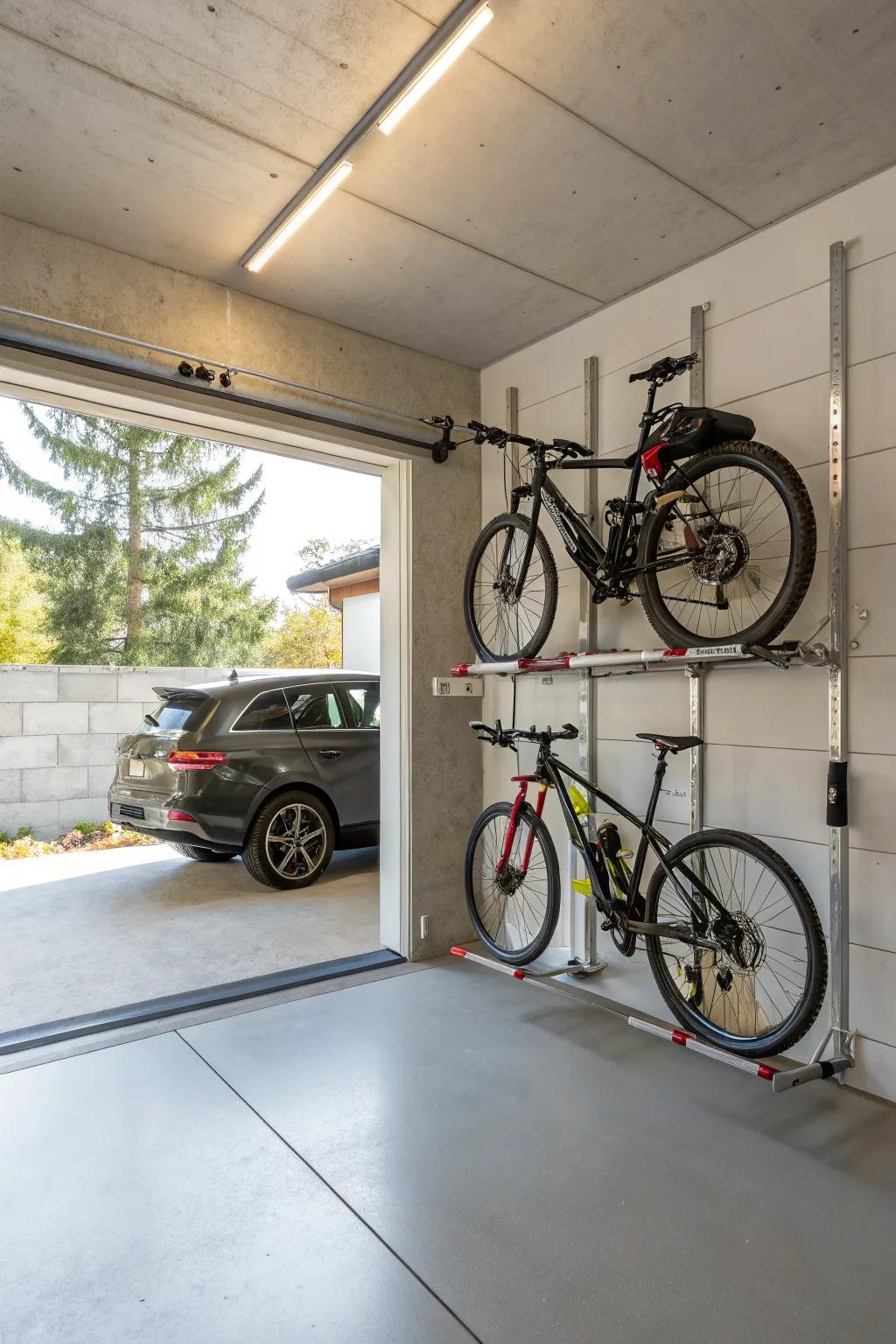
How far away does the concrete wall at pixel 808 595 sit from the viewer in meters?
2.44

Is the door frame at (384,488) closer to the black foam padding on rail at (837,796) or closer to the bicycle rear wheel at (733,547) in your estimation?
the bicycle rear wheel at (733,547)

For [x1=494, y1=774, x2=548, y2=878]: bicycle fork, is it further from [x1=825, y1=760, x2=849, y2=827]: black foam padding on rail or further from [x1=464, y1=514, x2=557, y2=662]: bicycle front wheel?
[x1=825, y1=760, x2=849, y2=827]: black foam padding on rail

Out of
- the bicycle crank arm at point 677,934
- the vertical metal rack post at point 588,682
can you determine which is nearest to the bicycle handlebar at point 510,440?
the vertical metal rack post at point 588,682

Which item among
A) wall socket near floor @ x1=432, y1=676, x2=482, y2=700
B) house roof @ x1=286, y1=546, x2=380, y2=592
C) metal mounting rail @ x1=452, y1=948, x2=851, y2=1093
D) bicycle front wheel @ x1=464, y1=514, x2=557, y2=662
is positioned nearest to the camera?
metal mounting rail @ x1=452, y1=948, x2=851, y2=1093

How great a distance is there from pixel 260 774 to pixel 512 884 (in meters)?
2.30

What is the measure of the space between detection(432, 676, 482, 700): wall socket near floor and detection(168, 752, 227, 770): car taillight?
1.94 meters

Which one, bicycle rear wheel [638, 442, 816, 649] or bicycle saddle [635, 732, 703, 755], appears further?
bicycle saddle [635, 732, 703, 755]

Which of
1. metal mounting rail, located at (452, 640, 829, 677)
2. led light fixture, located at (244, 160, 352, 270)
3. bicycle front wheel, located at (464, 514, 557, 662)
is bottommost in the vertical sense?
metal mounting rail, located at (452, 640, 829, 677)

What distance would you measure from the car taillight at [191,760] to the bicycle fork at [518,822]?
237cm

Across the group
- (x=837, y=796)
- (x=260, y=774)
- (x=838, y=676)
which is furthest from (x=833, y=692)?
(x=260, y=774)

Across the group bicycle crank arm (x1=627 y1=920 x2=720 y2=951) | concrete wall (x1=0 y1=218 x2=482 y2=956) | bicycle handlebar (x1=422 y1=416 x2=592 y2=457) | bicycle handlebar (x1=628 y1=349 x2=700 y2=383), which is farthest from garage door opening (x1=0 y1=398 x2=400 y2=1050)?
bicycle handlebar (x1=628 y1=349 x2=700 y2=383)

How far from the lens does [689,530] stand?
2.68 m

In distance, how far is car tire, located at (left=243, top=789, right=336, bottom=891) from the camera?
16.9 feet

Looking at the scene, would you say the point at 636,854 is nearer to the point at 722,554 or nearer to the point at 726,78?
the point at 722,554
